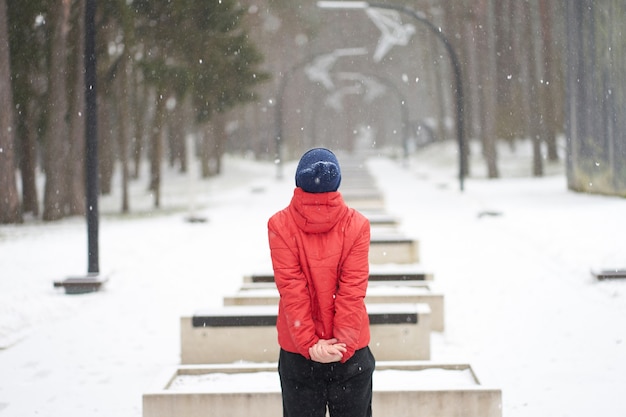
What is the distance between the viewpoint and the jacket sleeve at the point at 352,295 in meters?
3.35

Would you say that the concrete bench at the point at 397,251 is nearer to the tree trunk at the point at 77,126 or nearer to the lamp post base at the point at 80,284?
the lamp post base at the point at 80,284

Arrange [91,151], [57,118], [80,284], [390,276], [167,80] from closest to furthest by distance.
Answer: [390,276]
[80,284]
[91,151]
[57,118]
[167,80]

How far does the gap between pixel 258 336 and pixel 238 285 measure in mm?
4119

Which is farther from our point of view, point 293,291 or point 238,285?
point 238,285

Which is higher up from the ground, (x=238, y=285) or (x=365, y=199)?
(x=365, y=199)

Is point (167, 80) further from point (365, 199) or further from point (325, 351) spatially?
point (325, 351)

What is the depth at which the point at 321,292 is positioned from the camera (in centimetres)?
340

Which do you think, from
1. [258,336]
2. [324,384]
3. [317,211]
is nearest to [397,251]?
[258,336]

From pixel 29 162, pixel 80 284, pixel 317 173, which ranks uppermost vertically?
pixel 29 162

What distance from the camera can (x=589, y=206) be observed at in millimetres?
17812

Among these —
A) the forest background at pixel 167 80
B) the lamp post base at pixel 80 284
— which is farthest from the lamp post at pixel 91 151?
the forest background at pixel 167 80

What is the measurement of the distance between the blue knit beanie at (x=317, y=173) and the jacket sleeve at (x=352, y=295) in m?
0.24

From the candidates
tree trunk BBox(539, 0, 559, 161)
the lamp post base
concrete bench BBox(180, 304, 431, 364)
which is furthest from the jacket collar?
tree trunk BBox(539, 0, 559, 161)

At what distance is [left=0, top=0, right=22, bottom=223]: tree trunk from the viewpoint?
59.1ft
